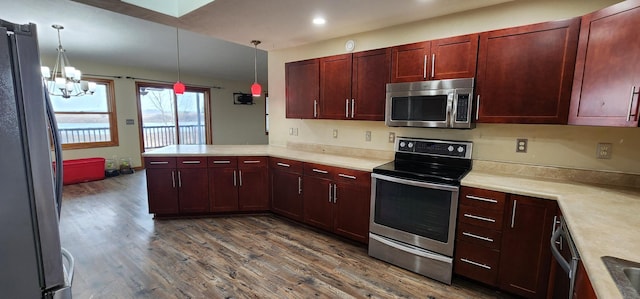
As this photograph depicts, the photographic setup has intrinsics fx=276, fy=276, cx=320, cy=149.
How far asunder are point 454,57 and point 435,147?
0.82m

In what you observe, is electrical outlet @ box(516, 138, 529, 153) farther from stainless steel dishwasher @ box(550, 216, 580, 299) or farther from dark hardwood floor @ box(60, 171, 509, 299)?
dark hardwood floor @ box(60, 171, 509, 299)

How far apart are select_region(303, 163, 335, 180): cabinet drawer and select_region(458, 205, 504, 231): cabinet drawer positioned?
1243 mm

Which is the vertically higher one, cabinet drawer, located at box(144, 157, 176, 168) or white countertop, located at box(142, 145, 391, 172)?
white countertop, located at box(142, 145, 391, 172)

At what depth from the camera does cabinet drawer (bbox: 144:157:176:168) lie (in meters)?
3.33

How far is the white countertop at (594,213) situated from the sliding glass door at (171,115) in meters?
6.99

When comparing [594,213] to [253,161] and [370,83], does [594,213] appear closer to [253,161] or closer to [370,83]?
[370,83]

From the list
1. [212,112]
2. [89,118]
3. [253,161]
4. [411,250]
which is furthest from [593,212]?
[212,112]

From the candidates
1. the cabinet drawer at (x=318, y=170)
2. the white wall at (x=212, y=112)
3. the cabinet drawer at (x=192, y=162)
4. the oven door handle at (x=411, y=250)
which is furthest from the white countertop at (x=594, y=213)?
the white wall at (x=212, y=112)

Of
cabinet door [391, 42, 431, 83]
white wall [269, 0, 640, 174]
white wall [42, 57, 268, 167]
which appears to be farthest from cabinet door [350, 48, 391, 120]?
white wall [42, 57, 268, 167]

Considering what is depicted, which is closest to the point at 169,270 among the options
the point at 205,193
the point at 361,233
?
the point at 205,193

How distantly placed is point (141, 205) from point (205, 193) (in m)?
1.27

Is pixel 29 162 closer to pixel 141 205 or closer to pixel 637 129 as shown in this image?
pixel 637 129

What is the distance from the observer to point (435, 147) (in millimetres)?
2623

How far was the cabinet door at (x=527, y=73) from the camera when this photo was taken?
6.17 feet
